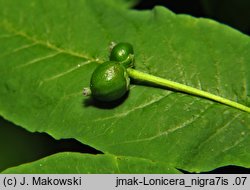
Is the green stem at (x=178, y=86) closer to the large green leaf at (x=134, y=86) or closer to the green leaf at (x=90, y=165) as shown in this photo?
the large green leaf at (x=134, y=86)

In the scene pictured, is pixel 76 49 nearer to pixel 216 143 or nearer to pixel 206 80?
pixel 206 80

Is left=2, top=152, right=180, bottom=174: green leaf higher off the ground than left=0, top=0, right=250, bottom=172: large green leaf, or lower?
lower

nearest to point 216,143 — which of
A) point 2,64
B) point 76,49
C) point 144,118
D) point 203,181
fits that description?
point 203,181

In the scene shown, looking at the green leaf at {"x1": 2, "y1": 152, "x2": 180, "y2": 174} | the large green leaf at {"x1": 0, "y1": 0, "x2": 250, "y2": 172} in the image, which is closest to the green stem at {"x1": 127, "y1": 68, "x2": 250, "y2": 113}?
the large green leaf at {"x1": 0, "y1": 0, "x2": 250, "y2": 172}

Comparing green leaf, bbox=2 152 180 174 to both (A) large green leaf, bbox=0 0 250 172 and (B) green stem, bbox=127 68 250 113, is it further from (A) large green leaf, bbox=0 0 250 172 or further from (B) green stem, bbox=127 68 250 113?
(B) green stem, bbox=127 68 250 113

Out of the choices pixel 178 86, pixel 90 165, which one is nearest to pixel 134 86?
pixel 178 86

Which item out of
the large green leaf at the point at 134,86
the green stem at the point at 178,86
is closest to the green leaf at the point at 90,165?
the large green leaf at the point at 134,86

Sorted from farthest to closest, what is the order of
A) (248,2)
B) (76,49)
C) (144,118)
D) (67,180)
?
(248,2) < (76,49) < (144,118) < (67,180)
